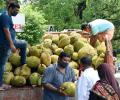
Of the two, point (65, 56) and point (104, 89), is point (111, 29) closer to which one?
point (65, 56)

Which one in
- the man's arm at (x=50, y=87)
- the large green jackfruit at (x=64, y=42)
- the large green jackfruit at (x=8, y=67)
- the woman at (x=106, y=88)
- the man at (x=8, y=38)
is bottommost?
the man's arm at (x=50, y=87)

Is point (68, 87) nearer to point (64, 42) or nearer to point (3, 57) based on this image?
point (3, 57)

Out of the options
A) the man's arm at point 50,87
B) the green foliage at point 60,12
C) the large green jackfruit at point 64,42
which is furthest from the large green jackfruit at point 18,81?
the green foliage at point 60,12

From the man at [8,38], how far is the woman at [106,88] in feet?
8.03

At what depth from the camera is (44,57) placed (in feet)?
29.9

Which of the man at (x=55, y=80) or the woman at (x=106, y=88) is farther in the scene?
the man at (x=55, y=80)

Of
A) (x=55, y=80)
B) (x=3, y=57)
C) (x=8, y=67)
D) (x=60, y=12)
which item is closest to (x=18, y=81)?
(x=8, y=67)

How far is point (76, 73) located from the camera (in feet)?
29.2

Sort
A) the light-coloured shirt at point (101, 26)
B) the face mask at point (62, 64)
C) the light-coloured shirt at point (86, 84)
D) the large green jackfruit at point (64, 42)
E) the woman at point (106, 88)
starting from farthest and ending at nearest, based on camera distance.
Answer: the large green jackfruit at point (64, 42), the face mask at point (62, 64), the light-coloured shirt at point (101, 26), the light-coloured shirt at point (86, 84), the woman at point (106, 88)

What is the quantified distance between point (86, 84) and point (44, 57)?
2748 millimetres

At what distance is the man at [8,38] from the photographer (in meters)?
7.91

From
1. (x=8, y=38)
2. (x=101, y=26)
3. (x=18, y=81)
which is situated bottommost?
(x=18, y=81)

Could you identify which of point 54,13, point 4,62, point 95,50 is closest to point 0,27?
point 4,62

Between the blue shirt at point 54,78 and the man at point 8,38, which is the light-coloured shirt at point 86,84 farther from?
the man at point 8,38
